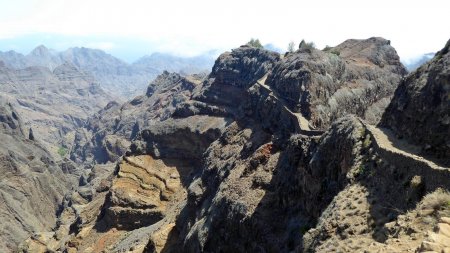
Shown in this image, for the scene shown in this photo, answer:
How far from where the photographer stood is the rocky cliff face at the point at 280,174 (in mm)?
30969

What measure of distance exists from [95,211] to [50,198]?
200 ft

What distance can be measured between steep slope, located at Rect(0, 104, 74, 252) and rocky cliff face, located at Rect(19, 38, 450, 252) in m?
18.1

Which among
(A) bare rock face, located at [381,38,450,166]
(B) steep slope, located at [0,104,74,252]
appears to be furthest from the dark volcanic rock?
(A) bare rock face, located at [381,38,450,166]

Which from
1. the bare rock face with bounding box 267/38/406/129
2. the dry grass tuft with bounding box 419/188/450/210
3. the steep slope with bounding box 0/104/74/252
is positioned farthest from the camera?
the steep slope with bounding box 0/104/74/252

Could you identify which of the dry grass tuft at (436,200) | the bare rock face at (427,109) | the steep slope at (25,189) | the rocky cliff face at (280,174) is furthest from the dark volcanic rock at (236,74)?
the dry grass tuft at (436,200)

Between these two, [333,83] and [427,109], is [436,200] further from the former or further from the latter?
[333,83]

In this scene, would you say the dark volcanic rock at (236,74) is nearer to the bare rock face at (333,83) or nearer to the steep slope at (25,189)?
the bare rock face at (333,83)

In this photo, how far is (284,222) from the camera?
152ft

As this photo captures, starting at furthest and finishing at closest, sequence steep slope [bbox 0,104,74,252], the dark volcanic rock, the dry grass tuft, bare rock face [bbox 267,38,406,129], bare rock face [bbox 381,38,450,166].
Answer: steep slope [bbox 0,104,74,252], the dark volcanic rock, bare rock face [bbox 267,38,406,129], bare rock face [bbox 381,38,450,166], the dry grass tuft

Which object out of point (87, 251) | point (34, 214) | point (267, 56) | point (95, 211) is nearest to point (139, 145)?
point (95, 211)

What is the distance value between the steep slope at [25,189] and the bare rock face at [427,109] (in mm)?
108835

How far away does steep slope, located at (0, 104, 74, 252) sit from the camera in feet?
429

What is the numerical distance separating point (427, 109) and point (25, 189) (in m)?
138

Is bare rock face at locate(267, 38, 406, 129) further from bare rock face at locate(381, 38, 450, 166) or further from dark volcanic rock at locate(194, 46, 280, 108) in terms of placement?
bare rock face at locate(381, 38, 450, 166)
